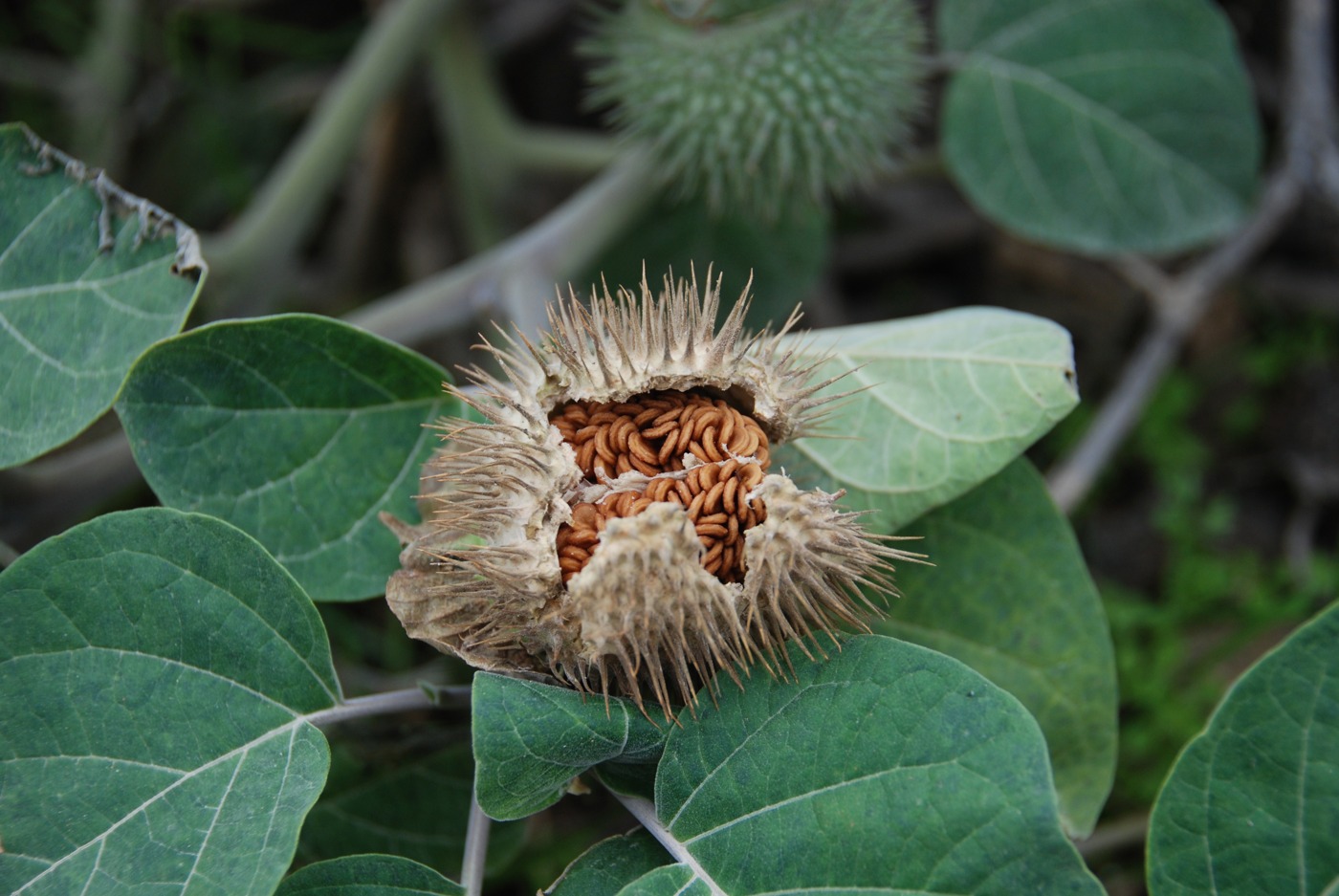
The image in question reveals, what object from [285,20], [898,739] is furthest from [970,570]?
[285,20]

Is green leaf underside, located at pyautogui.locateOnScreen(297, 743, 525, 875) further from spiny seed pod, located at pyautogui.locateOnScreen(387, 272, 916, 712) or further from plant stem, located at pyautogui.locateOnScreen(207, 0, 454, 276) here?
plant stem, located at pyautogui.locateOnScreen(207, 0, 454, 276)

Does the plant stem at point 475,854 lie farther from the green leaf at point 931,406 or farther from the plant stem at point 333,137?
the plant stem at point 333,137

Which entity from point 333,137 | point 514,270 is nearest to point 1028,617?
point 514,270

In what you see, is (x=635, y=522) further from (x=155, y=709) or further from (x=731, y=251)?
(x=731, y=251)

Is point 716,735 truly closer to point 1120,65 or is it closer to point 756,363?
point 756,363

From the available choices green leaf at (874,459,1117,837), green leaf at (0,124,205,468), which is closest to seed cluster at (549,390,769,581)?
green leaf at (874,459,1117,837)

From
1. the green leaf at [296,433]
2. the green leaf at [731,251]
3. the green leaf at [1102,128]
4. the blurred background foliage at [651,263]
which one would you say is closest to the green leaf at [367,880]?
the green leaf at [296,433]
